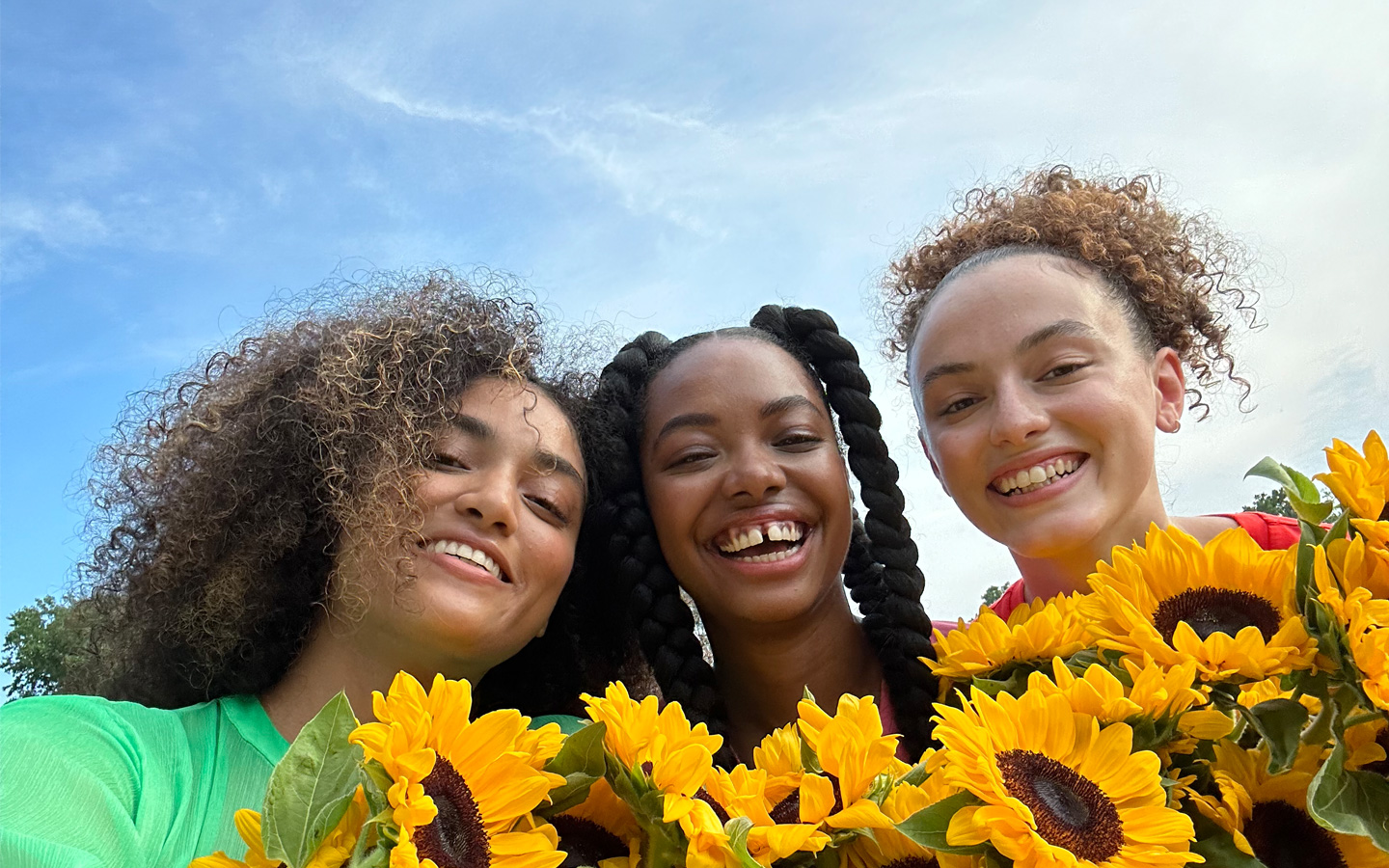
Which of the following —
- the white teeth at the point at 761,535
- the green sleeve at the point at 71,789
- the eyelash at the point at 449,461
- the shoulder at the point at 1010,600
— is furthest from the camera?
the shoulder at the point at 1010,600

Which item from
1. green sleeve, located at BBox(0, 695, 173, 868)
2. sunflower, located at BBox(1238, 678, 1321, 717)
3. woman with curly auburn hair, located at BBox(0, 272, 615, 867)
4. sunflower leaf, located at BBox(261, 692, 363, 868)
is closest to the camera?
sunflower leaf, located at BBox(261, 692, 363, 868)

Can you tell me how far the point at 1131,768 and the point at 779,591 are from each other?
5.24 feet

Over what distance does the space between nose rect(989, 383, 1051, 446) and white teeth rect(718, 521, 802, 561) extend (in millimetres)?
590

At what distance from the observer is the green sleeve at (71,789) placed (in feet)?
5.92

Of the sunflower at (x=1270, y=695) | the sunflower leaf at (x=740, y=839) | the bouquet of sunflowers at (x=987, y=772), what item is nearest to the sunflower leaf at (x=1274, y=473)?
the bouquet of sunflowers at (x=987, y=772)

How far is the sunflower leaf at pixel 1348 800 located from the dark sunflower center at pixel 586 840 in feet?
2.95

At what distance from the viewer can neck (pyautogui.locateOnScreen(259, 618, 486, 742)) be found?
8.73 feet

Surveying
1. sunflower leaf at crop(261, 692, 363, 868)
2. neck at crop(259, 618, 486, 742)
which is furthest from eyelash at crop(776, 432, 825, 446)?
sunflower leaf at crop(261, 692, 363, 868)

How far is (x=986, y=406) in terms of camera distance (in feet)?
9.98

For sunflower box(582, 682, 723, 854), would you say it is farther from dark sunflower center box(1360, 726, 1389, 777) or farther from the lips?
the lips

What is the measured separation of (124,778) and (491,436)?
1093 mm

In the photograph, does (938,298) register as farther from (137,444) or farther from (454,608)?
(137,444)

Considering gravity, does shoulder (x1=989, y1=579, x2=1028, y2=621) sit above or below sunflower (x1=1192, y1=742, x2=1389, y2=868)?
above

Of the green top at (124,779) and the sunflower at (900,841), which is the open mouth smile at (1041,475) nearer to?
the sunflower at (900,841)
